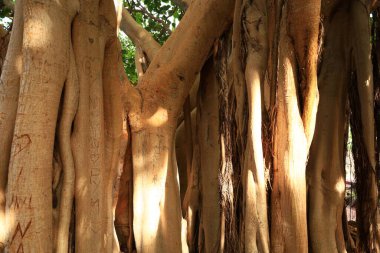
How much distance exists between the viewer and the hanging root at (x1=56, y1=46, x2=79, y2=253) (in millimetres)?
2113

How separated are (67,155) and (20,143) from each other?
0.25m

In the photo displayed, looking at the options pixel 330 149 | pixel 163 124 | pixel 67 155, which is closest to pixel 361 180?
pixel 330 149

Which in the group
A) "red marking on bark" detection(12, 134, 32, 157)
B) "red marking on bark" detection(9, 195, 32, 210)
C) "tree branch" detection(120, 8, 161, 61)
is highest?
"tree branch" detection(120, 8, 161, 61)

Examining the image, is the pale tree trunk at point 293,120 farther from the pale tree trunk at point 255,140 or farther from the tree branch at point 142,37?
the tree branch at point 142,37

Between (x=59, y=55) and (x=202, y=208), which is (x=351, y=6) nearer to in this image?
(x=202, y=208)

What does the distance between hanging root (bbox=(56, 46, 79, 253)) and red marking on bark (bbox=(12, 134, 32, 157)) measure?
21cm

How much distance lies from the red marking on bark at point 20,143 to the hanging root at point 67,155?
0.21m

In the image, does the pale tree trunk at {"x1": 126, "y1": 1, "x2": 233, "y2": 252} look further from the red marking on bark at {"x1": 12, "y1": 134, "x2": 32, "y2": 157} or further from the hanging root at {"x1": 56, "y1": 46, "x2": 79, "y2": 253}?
the red marking on bark at {"x1": 12, "y1": 134, "x2": 32, "y2": 157}

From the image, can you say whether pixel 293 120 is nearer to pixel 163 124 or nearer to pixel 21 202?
pixel 163 124

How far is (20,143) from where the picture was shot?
78.2 inches

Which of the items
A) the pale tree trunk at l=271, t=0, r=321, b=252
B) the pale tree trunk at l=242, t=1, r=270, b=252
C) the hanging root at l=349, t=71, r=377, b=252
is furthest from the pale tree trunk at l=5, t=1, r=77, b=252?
the hanging root at l=349, t=71, r=377, b=252

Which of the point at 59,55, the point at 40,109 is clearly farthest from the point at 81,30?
the point at 40,109

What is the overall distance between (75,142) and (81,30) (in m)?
0.61

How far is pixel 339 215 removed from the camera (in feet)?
9.69
